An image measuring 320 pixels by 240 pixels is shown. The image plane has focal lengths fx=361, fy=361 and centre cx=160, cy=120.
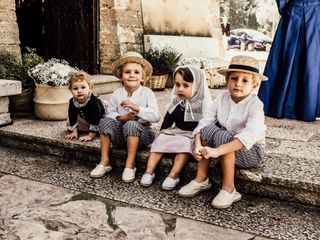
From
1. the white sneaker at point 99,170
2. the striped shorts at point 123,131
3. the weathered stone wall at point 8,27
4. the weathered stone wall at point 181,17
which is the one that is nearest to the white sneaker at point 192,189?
the striped shorts at point 123,131

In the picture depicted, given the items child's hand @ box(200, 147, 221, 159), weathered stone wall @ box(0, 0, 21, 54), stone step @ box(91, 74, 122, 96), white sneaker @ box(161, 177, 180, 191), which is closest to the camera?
child's hand @ box(200, 147, 221, 159)

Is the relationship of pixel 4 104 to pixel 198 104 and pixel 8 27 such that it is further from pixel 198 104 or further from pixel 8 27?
pixel 198 104

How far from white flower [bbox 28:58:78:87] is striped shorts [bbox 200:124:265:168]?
1930 mm

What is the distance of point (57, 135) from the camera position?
350cm

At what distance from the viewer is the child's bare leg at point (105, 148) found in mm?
2998

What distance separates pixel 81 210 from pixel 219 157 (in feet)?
3.32

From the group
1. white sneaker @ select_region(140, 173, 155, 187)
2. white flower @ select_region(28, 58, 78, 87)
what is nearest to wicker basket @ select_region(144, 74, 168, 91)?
white flower @ select_region(28, 58, 78, 87)

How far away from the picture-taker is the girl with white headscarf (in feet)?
9.06

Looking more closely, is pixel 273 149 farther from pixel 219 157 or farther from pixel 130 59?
pixel 130 59

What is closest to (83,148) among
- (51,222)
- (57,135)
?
(57,135)

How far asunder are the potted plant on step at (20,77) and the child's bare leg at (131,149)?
178 cm

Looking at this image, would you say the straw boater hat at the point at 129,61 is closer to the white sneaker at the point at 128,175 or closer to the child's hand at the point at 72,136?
the child's hand at the point at 72,136

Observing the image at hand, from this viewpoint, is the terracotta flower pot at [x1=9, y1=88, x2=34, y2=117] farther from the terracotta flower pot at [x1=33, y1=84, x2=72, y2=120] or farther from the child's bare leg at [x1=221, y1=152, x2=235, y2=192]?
the child's bare leg at [x1=221, y1=152, x2=235, y2=192]

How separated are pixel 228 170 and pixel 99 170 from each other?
109cm
